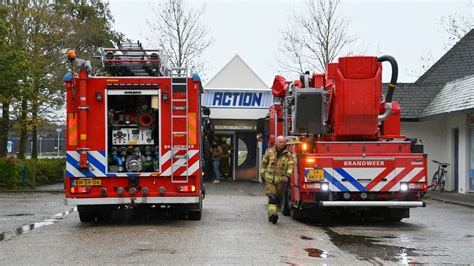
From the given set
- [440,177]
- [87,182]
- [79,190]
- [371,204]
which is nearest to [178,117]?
[87,182]

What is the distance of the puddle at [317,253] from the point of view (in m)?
9.39

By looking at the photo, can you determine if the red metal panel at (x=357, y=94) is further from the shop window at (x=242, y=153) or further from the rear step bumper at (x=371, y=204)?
the shop window at (x=242, y=153)

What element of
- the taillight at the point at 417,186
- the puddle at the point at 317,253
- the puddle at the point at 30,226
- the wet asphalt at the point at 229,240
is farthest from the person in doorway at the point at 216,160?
the puddle at the point at 317,253

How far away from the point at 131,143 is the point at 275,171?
283 cm

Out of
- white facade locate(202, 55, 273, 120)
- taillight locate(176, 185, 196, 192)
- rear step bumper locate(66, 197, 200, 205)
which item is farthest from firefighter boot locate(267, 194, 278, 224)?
white facade locate(202, 55, 273, 120)

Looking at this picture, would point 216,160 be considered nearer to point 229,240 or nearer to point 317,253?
point 229,240

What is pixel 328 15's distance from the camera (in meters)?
35.5

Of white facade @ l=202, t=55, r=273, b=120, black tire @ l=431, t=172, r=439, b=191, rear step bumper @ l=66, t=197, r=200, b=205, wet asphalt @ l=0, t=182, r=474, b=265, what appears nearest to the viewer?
wet asphalt @ l=0, t=182, r=474, b=265

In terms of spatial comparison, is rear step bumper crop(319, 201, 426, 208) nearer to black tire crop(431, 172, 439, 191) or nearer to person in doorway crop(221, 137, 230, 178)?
black tire crop(431, 172, 439, 191)

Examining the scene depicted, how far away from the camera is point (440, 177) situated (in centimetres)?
2478

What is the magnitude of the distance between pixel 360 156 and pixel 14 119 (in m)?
23.5

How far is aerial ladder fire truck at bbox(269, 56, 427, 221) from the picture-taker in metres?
12.6

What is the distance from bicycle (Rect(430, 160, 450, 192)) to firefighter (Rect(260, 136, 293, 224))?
1295cm

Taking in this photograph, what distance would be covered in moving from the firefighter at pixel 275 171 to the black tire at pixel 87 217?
3.45 m
